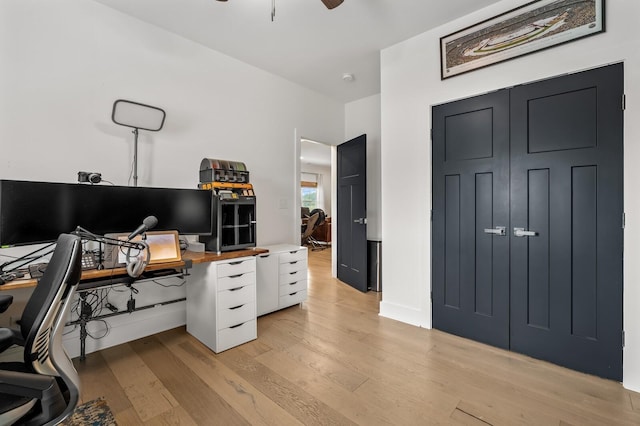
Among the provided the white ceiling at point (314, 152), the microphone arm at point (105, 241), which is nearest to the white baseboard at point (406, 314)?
the microphone arm at point (105, 241)

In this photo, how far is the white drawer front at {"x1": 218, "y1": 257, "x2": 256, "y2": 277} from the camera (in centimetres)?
238

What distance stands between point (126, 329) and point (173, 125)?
186 cm

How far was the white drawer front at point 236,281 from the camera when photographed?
2.38 m

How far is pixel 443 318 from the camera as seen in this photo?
2.74 meters

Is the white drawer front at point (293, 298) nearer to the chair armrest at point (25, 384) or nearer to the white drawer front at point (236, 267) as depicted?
the white drawer front at point (236, 267)

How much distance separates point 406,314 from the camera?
296cm

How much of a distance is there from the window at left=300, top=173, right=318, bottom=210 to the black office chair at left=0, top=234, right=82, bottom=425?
8742 millimetres

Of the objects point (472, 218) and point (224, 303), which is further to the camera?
point (472, 218)

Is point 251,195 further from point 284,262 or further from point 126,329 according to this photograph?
point 126,329

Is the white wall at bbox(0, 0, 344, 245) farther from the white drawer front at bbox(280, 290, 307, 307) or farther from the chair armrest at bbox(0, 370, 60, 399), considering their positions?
the chair armrest at bbox(0, 370, 60, 399)

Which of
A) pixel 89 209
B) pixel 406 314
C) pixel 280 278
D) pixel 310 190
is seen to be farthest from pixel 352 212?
pixel 310 190

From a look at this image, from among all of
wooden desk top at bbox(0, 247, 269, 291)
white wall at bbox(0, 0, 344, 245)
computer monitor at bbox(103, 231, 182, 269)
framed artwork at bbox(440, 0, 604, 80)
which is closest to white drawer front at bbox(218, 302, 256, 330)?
wooden desk top at bbox(0, 247, 269, 291)

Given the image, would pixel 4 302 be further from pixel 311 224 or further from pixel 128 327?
pixel 311 224

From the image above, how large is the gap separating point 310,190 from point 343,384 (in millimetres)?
8507
